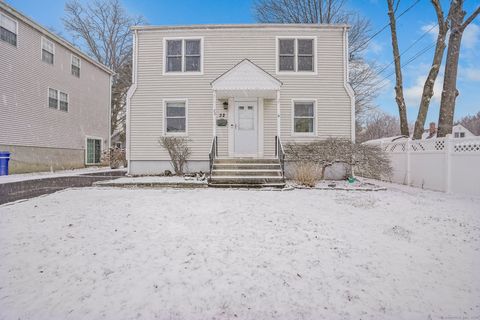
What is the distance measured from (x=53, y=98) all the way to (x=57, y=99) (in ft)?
0.95

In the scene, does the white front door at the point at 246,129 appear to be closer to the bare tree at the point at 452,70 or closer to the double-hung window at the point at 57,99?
the bare tree at the point at 452,70

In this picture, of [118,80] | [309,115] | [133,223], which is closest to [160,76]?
[309,115]

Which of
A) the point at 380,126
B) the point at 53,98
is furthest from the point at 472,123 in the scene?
the point at 53,98

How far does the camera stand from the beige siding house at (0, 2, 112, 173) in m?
12.1

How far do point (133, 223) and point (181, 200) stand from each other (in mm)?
1478

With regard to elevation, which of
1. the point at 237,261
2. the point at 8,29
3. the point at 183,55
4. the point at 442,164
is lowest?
the point at 237,261

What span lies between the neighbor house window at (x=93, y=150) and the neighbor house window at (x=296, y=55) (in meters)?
15.1

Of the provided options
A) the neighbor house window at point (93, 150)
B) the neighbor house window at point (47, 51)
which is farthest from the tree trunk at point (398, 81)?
the neighbor house window at point (93, 150)

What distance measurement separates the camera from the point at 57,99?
49.2 feet

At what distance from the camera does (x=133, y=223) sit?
4191 millimetres

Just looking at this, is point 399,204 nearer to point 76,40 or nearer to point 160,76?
point 160,76

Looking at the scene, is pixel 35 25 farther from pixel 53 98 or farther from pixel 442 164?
pixel 442 164

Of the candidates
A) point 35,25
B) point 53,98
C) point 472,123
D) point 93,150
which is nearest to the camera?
point 35,25

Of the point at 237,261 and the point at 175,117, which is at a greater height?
the point at 175,117
